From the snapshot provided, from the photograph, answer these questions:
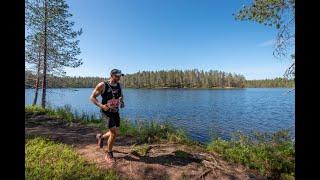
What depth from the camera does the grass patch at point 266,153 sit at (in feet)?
29.0

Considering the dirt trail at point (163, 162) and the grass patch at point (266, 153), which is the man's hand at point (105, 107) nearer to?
the dirt trail at point (163, 162)

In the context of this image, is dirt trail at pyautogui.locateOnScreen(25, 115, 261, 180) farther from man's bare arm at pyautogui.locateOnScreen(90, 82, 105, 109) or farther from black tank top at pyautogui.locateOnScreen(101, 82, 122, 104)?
black tank top at pyautogui.locateOnScreen(101, 82, 122, 104)

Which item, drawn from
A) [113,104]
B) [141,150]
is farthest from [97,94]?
[141,150]

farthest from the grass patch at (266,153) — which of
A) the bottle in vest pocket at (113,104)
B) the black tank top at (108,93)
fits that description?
the black tank top at (108,93)

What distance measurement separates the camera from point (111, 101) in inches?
324

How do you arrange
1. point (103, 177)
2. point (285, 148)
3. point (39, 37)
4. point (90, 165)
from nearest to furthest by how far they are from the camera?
point (103, 177) < point (90, 165) < point (285, 148) < point (39, 37)

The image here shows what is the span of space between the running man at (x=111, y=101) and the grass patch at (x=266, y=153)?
3.59 m

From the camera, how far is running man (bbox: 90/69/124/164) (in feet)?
26.6

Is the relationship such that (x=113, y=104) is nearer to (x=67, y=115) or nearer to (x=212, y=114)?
(x=67, y=115)

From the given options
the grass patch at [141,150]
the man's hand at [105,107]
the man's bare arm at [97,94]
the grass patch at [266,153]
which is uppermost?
the man's bare arm at [97,94]

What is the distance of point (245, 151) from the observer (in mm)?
9688
